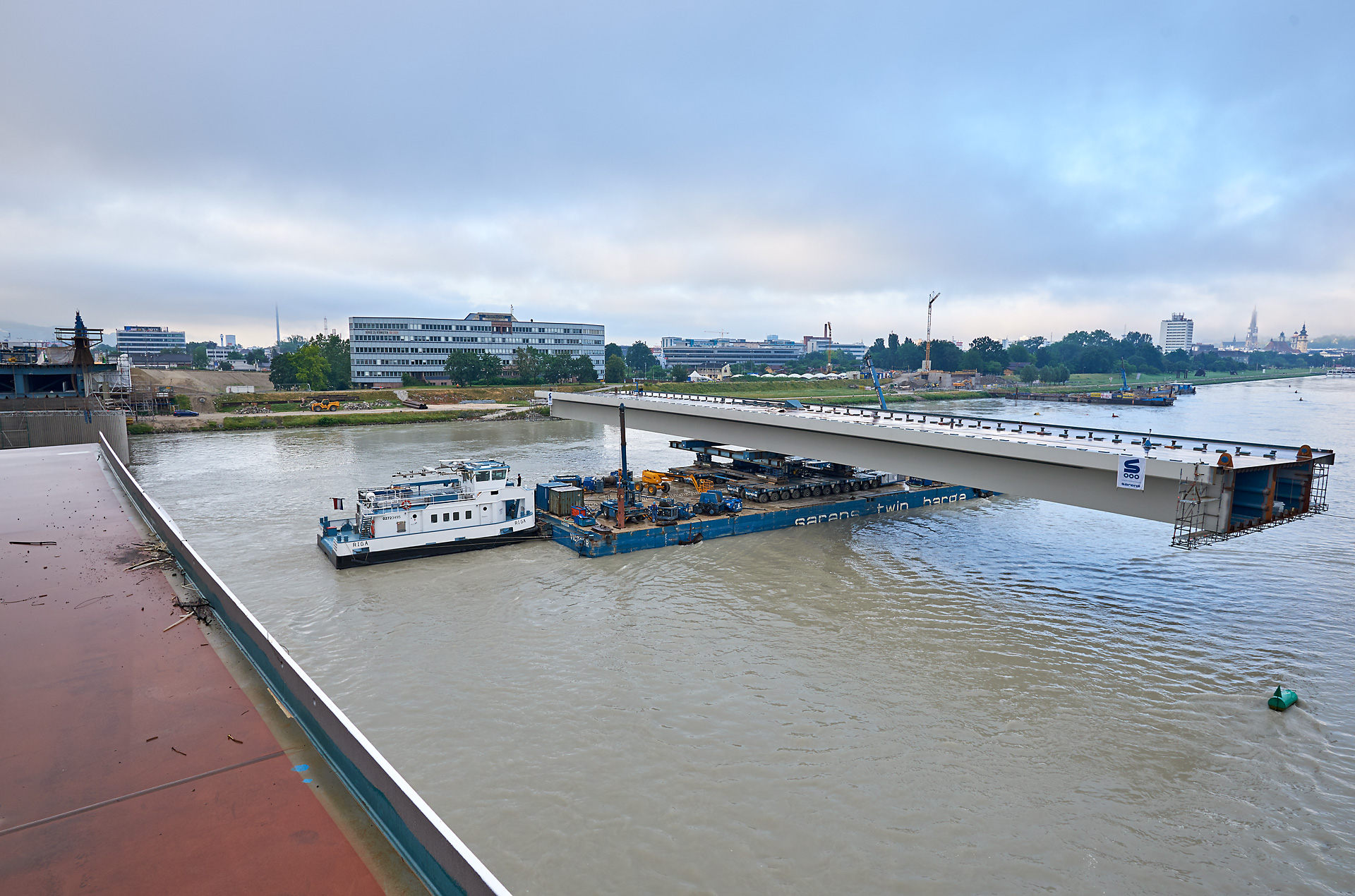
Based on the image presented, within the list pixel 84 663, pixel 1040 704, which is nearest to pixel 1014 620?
pixel 1040 704

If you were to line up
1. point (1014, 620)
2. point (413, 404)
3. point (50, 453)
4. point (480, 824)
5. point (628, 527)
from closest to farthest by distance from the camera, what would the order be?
point (480, 824) → point (1014, 620) → point (628, 527) → point (50, 453) → point (413, 404)

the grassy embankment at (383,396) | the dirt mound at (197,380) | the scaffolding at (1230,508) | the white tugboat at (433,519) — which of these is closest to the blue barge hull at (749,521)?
the white tugboat at (433,519)

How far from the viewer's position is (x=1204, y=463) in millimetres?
21672

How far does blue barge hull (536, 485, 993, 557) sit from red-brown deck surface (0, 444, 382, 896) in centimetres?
1838

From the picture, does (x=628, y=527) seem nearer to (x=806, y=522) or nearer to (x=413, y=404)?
(x=806, y=522)

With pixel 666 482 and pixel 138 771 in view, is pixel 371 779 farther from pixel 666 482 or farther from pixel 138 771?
pixel 666 482

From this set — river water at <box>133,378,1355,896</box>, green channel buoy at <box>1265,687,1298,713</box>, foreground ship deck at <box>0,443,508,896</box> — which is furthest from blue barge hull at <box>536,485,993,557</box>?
green channel buoy at <box>1265,687,1298,713</box>

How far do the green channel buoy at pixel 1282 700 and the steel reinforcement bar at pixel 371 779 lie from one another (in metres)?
20.9

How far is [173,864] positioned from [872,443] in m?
31.1

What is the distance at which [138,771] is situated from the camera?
10516mm

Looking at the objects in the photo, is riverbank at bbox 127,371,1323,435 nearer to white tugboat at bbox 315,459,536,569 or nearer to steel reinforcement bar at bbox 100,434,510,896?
white tugboat at bbox 315,459,536,569

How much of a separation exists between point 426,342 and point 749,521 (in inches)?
4636

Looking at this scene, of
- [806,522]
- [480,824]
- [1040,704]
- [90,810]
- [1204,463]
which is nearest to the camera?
[90,810]

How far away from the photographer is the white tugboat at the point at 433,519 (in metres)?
31.0
